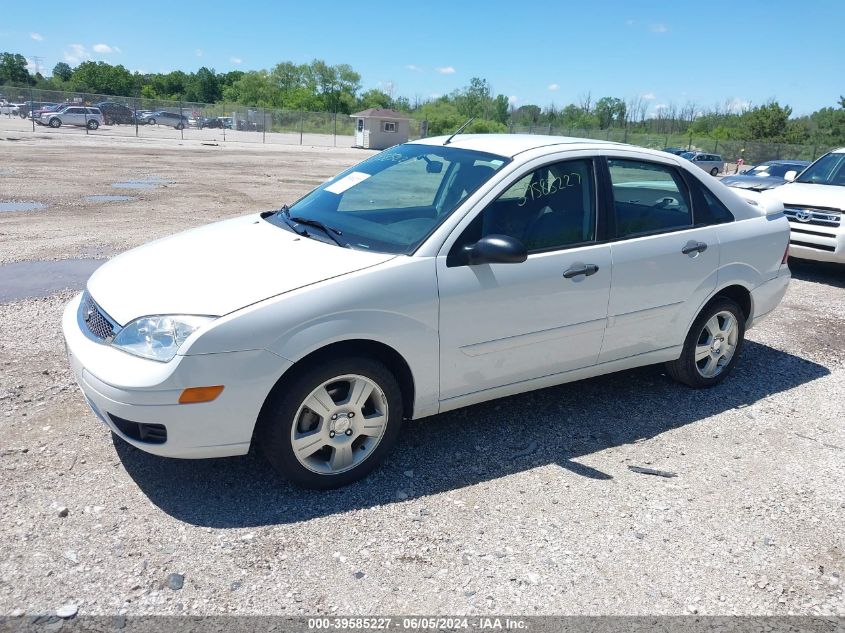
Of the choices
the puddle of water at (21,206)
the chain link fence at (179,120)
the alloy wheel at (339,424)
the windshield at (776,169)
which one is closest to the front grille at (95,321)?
the alloy wheel at (339,424)

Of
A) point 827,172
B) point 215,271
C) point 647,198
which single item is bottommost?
point 215,271

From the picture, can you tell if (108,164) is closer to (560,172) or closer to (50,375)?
(50,375)

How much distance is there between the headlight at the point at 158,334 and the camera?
3.08 metres

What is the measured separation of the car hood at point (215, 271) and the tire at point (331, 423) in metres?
0.46

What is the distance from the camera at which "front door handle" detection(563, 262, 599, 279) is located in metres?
4.03

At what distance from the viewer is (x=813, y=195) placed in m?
9.12

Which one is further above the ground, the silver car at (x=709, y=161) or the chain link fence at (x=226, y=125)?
the chain link fence at (x=226, y=125)

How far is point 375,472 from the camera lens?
3787 mm

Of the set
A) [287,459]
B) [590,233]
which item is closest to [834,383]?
[590,233]

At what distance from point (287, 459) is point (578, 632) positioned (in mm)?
1520

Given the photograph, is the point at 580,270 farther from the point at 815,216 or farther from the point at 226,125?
the point at 226,125

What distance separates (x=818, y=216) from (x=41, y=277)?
9203mm

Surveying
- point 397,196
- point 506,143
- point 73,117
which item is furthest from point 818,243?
point 73,117

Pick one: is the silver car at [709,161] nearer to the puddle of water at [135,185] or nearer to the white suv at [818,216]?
the puddle of water at [135,185]
